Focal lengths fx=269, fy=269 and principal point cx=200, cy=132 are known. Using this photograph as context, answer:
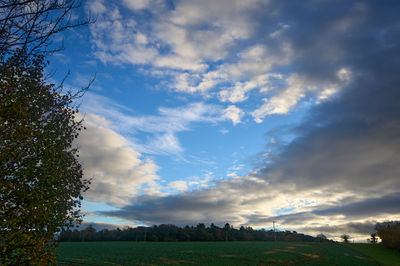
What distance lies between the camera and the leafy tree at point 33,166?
13.9m

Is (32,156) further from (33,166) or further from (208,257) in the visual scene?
(208,257)

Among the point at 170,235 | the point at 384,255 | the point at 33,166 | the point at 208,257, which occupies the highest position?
the point at 33,166

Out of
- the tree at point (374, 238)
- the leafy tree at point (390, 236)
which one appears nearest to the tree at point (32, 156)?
the leafy tree at point (390, 236)

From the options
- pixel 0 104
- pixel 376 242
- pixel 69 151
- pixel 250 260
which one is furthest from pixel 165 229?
pixel 0 104

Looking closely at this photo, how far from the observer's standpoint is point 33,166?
16766mm

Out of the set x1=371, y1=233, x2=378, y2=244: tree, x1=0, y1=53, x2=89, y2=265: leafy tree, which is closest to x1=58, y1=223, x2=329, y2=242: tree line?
x1=371, y1=233, x2=378, y2=244: tree

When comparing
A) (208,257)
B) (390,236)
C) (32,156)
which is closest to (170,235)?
(208,257)

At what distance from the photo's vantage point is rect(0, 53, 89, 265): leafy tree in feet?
45.7

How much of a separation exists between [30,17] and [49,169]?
9714 mm

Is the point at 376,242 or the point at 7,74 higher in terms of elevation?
the point at 7,74

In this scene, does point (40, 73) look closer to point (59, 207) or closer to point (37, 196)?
point (37, 196)

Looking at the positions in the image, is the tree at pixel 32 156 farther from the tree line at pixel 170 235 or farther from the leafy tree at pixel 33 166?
the tree line at pixel 170 235

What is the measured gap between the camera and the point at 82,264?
2060 inches

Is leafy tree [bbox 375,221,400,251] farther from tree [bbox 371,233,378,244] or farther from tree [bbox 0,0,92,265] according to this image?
tree [bbox 0,0,92,265]
